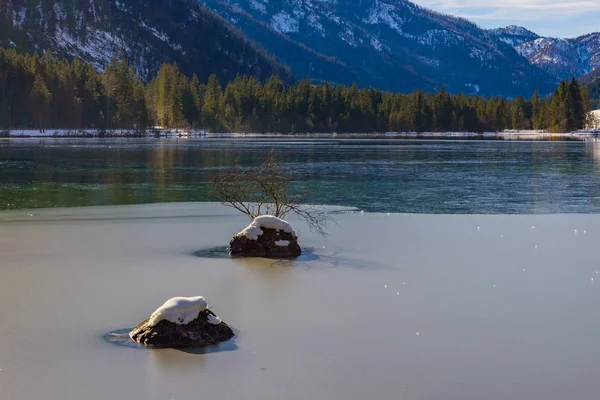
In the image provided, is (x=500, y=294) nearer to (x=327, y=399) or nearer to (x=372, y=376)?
(x=372, y=376)

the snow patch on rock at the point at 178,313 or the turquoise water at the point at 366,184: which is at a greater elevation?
the turquoise water at the point at 366,184

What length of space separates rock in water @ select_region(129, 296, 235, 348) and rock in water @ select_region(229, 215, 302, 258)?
28.3 feet

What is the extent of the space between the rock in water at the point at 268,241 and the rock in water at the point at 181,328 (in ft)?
28.3

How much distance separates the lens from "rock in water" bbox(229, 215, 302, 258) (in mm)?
22891

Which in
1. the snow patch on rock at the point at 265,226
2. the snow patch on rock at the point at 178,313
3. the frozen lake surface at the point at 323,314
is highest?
the snow patch on rock at the point at 265,226

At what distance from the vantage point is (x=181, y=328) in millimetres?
14109

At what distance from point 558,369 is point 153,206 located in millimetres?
25964

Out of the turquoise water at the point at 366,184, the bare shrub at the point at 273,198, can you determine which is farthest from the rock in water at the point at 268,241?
the turquoise water at the point at 366,184

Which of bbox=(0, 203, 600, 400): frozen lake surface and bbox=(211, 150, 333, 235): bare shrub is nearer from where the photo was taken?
bbox=(0, 203, 600, 400): frozen lake surface

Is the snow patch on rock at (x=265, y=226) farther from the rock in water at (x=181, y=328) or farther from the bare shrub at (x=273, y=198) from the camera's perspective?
the rock in water at (x=181, y=328)

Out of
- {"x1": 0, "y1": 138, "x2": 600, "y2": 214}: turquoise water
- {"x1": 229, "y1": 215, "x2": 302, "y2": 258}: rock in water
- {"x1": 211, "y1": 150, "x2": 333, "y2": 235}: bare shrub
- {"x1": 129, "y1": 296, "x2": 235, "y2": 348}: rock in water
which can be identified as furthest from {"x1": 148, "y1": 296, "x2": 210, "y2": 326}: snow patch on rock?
A: {"x1": 0, "y1": 138, "x2": 600, "y2": 214}: turquoise water

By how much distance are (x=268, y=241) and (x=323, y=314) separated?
737 cm

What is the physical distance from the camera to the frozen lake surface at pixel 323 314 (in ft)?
39.0

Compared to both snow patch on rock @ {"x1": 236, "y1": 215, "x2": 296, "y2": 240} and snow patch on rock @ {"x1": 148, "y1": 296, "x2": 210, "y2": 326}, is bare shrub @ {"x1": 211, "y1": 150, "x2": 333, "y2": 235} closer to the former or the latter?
snow patch on rock @ {"x1": 236, "y1": 215, "x2": 296, "y2": 240}
